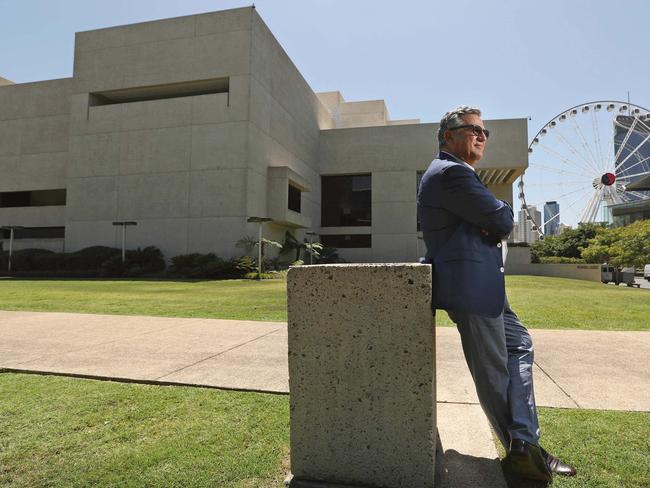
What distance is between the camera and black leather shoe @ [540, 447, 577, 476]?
202cm

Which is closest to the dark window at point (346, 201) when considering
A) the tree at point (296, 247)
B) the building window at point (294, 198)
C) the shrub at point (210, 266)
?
the tree at point (296, 247)

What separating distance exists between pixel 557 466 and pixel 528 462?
23 centimetres

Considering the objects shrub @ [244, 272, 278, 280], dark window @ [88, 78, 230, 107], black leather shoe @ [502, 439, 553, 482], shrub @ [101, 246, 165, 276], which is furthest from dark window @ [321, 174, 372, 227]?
black leather shoe @ [502, 439, 553, 482]

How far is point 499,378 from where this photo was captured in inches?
81.3

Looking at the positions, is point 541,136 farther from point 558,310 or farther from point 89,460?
point 89,460

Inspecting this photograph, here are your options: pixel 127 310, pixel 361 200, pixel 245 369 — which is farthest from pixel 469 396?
pixel 361 200

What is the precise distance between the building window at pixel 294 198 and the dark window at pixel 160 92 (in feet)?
26.4

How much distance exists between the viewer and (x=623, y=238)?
2914cm

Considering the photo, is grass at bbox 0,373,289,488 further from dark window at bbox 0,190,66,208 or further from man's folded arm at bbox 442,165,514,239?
dark window at bbox 0,190,66,208

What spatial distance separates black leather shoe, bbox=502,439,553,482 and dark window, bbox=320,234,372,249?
117 feet

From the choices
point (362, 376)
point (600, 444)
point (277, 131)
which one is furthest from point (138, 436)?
point (277, 131)

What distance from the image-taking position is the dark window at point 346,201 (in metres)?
38.2

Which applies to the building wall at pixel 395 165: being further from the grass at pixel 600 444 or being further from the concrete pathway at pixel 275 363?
the grass at pixel 600 444

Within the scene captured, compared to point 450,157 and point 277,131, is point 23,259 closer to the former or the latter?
point 277,131
